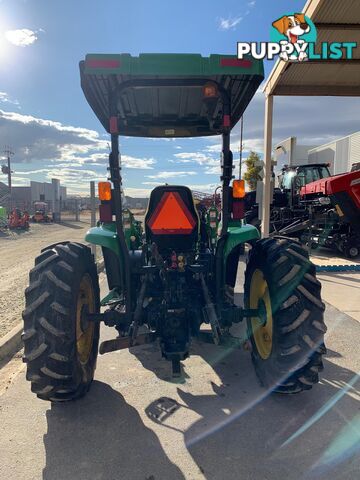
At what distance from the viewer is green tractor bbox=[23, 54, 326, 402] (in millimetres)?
2748

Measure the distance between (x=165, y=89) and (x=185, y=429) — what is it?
114 inches

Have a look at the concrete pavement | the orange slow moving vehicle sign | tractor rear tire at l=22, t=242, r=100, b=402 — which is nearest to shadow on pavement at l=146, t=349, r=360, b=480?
the concrete pavement

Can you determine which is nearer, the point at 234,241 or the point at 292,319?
the point at 292,319

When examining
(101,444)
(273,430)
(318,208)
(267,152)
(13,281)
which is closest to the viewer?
(101,444)

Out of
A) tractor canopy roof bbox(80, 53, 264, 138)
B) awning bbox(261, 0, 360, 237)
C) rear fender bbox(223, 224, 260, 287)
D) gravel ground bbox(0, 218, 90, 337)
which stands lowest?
gravel ground bbox(0, 218, 90, 337)

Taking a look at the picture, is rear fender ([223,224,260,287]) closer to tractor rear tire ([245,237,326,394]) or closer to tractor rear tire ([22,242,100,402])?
tractor rear tire ([245,237,326,394])

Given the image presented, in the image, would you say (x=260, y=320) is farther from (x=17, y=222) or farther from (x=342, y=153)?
(x=342, y=153)

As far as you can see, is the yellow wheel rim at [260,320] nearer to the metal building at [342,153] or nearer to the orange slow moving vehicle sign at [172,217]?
the orange slow moving vehicle sign at [172,217]

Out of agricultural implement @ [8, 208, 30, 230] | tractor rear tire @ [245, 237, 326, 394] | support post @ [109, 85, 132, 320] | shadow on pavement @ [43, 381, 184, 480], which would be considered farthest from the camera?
agricultural implement @ [8, 208, 30, 230]

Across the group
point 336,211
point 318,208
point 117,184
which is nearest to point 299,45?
point 336,211

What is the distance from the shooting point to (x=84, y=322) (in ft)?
10.9

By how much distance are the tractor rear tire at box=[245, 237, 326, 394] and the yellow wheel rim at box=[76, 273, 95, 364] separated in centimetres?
157

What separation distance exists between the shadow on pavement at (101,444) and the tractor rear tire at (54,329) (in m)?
0.18

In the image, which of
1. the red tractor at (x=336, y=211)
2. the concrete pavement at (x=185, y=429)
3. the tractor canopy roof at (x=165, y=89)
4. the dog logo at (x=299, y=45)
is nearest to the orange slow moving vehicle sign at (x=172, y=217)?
the tractor canopy roof at (x=165, y=89)
